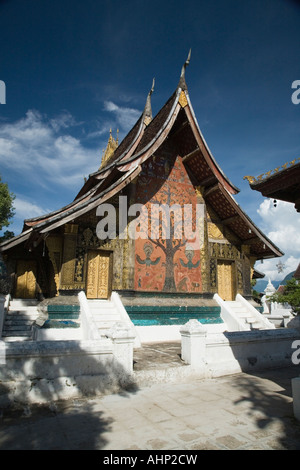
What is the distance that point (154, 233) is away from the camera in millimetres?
10586

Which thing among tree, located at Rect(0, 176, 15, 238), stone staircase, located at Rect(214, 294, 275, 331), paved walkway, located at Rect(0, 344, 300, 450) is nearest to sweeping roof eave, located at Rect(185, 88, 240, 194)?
stone staircase, located at Rect(214, 294, 275, 331)

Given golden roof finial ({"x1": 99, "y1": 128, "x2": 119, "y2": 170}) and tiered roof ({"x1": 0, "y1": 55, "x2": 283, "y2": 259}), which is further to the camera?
golden roof finial ({"x1": 99, "y1": 128, "x2": 119, "y2": 170})

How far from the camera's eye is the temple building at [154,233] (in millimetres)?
9359

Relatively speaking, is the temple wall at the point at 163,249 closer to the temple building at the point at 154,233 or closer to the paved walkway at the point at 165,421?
the temple building at the point at 154,233

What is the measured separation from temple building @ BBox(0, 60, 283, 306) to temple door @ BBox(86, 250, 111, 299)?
3cm

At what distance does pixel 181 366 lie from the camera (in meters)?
5.66

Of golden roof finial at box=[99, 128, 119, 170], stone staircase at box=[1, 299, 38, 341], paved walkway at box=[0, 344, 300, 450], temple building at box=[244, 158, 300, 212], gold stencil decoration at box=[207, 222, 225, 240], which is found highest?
golden roof finial at box=[99, 128, 119, 170]

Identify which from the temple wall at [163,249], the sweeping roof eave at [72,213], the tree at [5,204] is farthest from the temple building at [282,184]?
the tree at [5,204]

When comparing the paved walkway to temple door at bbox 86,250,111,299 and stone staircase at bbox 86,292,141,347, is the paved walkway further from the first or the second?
temple door at bbox 86,250,111,299

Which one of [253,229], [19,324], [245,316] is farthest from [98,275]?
[253,229]

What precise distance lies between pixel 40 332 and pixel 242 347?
490 cm

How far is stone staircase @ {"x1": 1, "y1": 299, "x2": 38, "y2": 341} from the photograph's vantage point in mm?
7801
